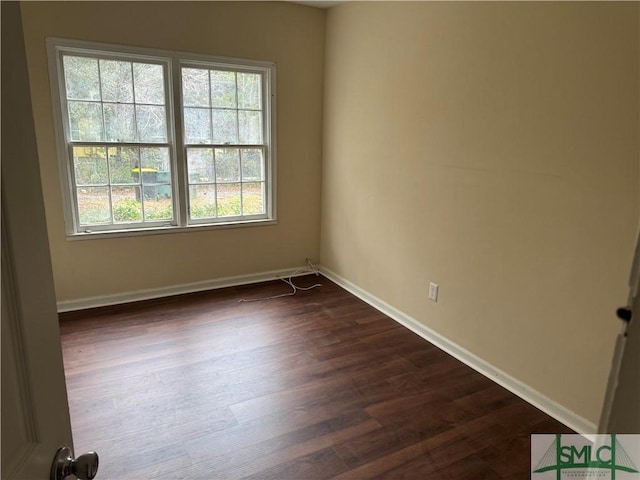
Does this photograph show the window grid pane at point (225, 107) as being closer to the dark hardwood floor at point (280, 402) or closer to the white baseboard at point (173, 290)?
the white baseboard at point (173, 290)

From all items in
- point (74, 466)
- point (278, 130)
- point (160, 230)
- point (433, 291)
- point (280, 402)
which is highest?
point (278, 130)

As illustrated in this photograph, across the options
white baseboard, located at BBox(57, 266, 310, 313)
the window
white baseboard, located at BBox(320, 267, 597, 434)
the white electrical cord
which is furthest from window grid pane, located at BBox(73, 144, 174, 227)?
white baseboard, located at BBox(320, 267, 597, 434)

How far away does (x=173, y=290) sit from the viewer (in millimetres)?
3869

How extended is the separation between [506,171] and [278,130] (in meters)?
2.25

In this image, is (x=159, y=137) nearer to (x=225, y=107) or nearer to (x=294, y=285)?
(x=225, y=107)

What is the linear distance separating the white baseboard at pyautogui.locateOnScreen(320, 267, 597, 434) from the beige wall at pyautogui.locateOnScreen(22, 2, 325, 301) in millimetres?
1115

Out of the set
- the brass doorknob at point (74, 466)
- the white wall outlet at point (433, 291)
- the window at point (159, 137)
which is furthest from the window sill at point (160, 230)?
the brass doorknob at point (74, 466)

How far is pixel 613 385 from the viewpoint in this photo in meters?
0.63

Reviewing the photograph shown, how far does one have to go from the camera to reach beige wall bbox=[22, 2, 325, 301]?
3.11 metres

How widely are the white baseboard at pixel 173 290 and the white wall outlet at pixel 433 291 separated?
169cm

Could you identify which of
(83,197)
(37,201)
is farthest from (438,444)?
(83,197)

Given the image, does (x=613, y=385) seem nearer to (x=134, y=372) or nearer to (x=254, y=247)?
(x=134, y=372)

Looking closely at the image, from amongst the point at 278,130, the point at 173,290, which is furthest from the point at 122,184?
the point at 278,130

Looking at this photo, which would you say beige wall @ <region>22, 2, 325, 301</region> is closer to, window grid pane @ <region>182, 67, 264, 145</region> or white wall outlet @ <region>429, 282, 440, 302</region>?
window grid pane @ <region>182, 67, 264, 145</region>
